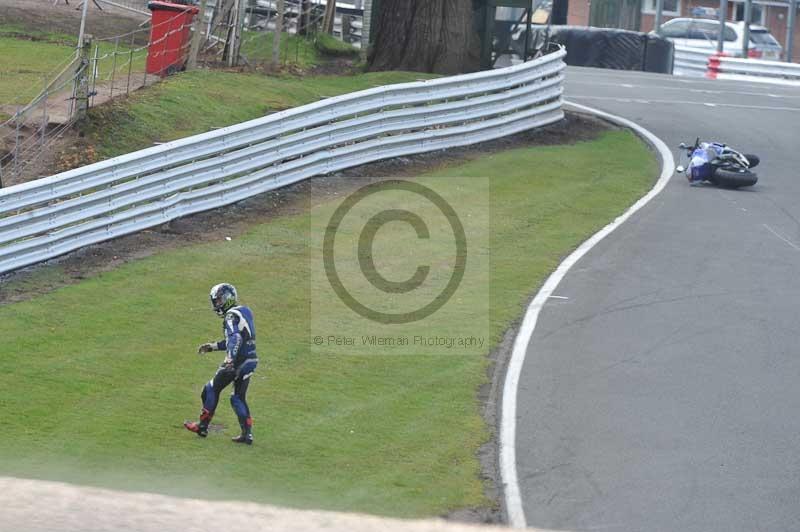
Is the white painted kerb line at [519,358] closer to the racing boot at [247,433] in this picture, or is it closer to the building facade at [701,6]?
the racing boot at [247,433]

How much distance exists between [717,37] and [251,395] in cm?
4179

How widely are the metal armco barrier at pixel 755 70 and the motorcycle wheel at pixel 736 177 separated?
63.5ft

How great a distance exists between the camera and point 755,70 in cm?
4034

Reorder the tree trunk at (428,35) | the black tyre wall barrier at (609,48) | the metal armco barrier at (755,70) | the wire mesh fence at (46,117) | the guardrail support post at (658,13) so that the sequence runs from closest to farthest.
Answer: the wire mesh fence at (46,117), the tree trunk at (428,35), the metal armco barrier at (755,70), the black tyre wall barrier at (609,48), the guardrail support post at (658,13)

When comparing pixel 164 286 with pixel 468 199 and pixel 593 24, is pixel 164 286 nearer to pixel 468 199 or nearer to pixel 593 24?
pixel 468 199

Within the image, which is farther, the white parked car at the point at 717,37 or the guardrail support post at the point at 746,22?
the white parked car at the point at 717,37

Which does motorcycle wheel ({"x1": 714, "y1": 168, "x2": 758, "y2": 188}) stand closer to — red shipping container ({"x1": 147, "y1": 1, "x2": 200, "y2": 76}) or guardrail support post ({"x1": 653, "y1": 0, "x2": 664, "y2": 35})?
red shipping container ({"x1": 147, "y1": 1, "x2": 200, "y2": 76})

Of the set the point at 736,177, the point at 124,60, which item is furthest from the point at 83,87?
the point at 736,177

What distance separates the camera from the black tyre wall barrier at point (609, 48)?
42.7 m

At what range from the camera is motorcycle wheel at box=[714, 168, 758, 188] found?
70.4ft

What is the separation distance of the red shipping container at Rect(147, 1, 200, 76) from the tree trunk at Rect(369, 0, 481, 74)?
4712 mm

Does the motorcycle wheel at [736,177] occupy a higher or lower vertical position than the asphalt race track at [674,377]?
higher

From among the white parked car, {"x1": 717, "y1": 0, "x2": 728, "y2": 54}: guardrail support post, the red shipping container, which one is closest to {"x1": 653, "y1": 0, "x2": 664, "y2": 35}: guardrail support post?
the white parked car

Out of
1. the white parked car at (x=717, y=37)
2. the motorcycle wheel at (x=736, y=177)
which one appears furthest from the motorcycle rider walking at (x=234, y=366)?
the white parked car at (x=717, y=37)
